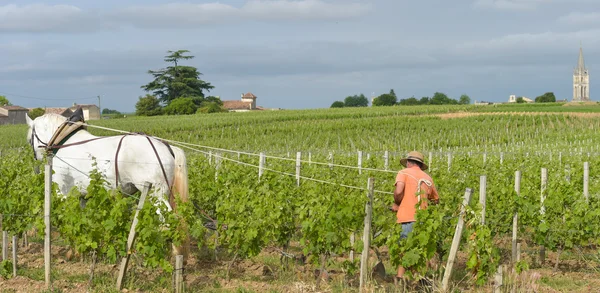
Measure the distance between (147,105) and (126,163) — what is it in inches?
2716

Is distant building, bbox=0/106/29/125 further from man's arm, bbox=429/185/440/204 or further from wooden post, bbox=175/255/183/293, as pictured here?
man's arm, bbox=429/185/440/204

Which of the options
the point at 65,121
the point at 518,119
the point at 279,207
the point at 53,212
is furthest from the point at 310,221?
the point at 518,119

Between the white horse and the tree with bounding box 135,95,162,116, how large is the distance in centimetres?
6618

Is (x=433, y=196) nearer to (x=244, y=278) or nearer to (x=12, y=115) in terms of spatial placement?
(x=244, y=278)

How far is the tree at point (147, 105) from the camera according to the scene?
7562 centimetres

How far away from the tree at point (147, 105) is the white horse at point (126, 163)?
2605 inches

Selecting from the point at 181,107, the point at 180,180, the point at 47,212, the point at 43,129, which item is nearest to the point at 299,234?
the point at 180,180

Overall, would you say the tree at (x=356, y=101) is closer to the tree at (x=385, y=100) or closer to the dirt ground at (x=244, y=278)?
the tree at (x=385, y=100)

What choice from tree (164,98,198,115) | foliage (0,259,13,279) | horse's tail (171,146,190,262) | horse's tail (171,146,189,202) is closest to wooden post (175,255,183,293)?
horse's tail (171,146,190,262)

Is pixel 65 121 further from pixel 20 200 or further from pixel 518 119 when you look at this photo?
pixel 518 119

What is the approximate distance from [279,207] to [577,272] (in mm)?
4128

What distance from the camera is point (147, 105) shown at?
7656 centimetres

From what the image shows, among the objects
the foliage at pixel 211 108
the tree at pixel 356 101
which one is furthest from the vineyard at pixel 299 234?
the tree at pixel 356 101

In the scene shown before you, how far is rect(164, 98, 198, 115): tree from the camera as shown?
235 feet
